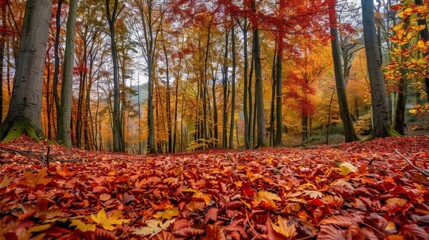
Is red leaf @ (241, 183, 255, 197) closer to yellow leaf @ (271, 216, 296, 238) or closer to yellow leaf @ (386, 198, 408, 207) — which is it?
yellow leaf @ (271, 216, 296, 238)

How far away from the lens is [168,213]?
1.24m

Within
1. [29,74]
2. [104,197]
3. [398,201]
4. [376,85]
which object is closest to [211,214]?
[104,197]

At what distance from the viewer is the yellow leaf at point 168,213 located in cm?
121

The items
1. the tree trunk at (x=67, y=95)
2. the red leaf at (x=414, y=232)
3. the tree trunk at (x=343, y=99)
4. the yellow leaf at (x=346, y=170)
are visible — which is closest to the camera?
the red leaf at (x=414, y=232)

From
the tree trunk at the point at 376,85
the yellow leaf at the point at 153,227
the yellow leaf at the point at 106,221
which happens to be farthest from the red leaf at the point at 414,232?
the tree trunk at the point at 376,85

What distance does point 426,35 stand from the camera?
6453 millimetres

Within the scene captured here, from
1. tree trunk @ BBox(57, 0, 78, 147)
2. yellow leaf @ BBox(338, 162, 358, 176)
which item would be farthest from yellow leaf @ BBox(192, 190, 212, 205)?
tree trunk @ BBox(57, 0, 78, 147)

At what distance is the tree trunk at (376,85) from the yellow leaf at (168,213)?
746 cm

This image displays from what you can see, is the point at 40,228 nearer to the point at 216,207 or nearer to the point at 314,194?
the point at 216,207

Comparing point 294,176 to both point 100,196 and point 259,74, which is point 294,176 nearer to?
point 100,196

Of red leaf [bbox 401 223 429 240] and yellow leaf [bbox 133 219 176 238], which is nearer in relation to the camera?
red leaf [bbox 401 223 429 240]

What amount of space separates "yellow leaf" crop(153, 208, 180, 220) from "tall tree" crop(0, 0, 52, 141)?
468 cm

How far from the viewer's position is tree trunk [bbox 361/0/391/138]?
6559mm

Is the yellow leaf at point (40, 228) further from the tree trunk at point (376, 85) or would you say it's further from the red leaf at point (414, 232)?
the tree trunk at point (376, 85)
